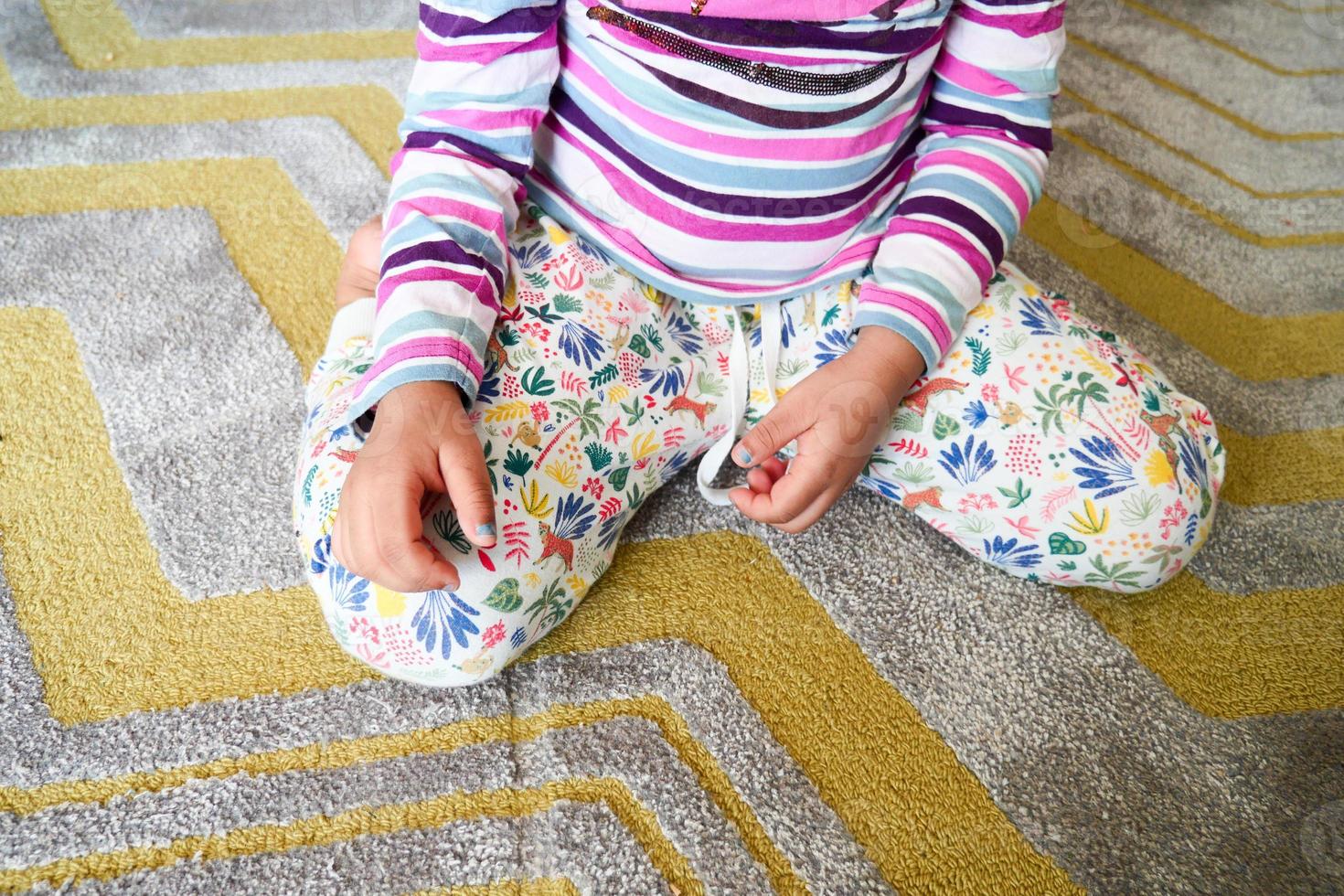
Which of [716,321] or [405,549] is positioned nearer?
[405,549]

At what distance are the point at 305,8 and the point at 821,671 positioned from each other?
0.90 meters

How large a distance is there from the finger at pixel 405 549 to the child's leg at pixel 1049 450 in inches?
9.9

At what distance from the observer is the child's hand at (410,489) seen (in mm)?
398

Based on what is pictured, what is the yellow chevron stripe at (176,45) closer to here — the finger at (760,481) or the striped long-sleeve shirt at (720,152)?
the striped long-sleeve shirt at (720,152)

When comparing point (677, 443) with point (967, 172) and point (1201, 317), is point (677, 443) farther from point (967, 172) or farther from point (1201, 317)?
point (1201, 317)

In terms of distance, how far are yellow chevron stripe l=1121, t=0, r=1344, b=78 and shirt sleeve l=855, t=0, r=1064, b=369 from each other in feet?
2.41

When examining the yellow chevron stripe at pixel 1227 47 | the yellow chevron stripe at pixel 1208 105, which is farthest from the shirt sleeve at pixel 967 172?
the yellow chevron stripe at pixel 1227 47

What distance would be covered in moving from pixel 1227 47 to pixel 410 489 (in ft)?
3.79

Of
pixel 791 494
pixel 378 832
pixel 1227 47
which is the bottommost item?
pixel 378 832

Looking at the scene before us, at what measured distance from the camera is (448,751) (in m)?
0.44

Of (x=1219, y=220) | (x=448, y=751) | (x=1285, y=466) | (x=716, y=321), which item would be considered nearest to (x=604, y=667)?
(x=448, y=751)

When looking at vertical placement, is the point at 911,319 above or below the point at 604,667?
above

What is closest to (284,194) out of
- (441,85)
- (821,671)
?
(441,85)

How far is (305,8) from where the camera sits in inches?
39.0
